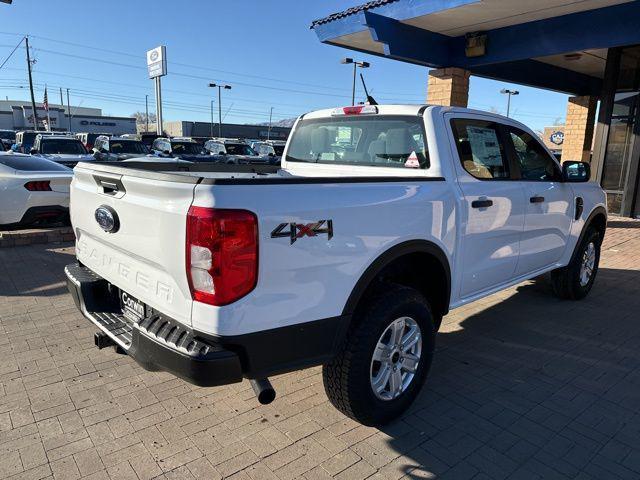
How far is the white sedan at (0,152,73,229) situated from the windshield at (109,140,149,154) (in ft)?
41.2

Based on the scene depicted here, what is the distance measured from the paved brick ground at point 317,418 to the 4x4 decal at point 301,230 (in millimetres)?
1266

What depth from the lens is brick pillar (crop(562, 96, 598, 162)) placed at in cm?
1357

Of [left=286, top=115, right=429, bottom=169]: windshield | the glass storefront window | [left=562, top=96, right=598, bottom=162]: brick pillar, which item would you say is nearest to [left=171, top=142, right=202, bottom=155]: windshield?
[left=562, top=96, right=598, bottom=162]: brick pillar

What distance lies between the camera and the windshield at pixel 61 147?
1442cm

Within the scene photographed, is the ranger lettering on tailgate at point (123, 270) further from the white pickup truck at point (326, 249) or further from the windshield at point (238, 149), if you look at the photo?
the windshield at point (238, 149)

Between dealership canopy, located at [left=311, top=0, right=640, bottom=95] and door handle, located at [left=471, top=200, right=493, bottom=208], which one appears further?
dealership canopy, located at [left=311, top=0, right=640, bottom=95]

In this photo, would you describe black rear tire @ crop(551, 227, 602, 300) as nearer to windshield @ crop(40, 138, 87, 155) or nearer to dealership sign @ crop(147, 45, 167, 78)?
windshield @ crop(40, 138, 87, 155)

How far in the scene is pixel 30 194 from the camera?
7035 millimetres

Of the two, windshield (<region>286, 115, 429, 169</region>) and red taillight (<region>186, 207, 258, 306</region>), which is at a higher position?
windshield (<region>286, 115, 429, 169</region>)

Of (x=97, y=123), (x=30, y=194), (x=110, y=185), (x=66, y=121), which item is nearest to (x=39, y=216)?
(x=30, y=194)

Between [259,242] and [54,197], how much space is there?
6.29 metres

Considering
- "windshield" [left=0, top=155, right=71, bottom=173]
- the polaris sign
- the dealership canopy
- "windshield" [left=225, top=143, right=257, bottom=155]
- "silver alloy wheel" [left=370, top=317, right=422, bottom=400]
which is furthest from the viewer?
the polaris sign

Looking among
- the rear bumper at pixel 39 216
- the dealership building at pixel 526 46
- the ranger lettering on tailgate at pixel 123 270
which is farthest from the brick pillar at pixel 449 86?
the ranger lettering on tailgate at pixel 123 270

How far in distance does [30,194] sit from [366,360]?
6355 millimetres
